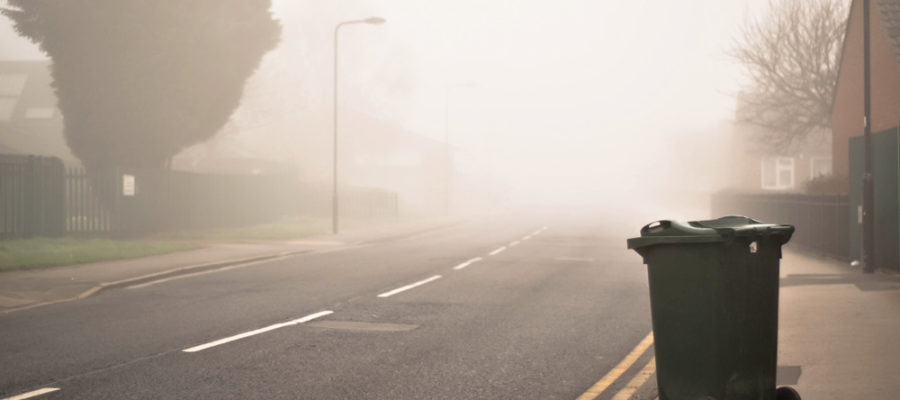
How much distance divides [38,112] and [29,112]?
0.78 meters

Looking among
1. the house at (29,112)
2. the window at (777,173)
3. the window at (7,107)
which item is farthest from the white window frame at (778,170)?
the window at (7,107)

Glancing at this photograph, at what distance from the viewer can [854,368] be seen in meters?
6.84

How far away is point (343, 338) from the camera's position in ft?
28.2

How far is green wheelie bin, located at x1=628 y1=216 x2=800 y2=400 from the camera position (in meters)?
5.37

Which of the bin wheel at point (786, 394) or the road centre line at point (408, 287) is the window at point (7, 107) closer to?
the road centre line at point (408, 287)

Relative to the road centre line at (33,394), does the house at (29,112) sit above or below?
above

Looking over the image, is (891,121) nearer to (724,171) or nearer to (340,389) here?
(340,389)

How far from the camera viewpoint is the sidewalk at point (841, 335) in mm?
6324

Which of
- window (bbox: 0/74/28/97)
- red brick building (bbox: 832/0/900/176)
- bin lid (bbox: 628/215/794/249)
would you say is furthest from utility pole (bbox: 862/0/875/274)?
window (bbox: 0/74/28/97)

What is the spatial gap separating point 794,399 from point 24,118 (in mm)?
57975

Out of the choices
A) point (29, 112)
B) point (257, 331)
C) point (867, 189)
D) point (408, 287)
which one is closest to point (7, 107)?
point (29, 112)

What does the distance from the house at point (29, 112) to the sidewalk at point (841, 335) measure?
39999mm

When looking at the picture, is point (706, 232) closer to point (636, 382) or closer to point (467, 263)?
point (636, 382)

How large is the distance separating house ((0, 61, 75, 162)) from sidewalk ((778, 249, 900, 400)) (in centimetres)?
4000
